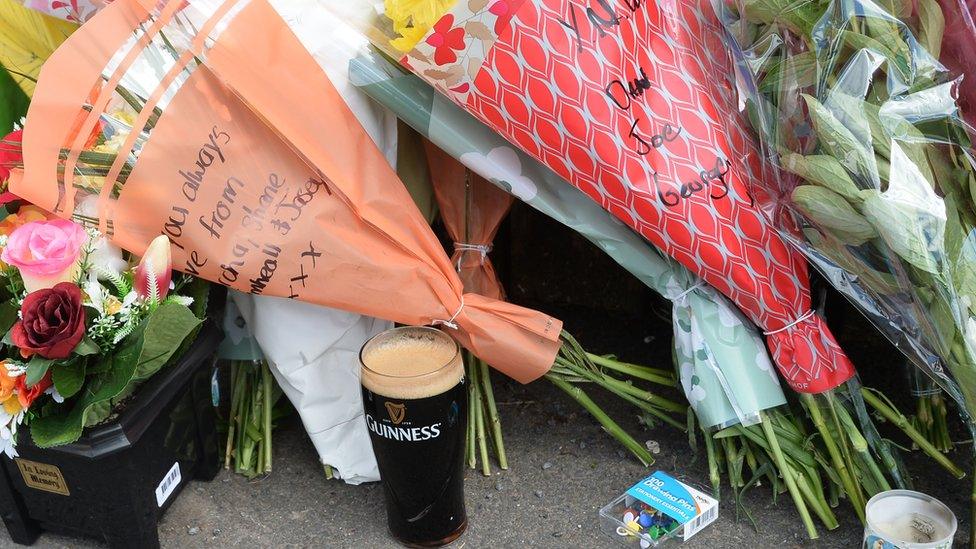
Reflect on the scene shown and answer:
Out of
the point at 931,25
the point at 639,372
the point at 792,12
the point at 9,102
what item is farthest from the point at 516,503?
the point at 9,102

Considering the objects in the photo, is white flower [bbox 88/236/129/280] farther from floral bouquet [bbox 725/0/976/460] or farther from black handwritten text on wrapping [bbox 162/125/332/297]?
floral bouquet [bbox 725/0/976/460]

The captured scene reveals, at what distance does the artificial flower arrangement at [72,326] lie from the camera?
5.87 ft

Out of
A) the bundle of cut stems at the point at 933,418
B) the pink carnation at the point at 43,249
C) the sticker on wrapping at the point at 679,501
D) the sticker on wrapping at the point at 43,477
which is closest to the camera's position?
the pink carnation at the point at 43,249

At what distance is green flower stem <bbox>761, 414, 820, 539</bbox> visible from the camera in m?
2.12

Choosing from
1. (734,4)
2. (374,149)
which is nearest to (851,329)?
(734,4)

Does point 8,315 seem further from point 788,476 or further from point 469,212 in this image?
point 788,476

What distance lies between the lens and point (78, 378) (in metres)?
1.86

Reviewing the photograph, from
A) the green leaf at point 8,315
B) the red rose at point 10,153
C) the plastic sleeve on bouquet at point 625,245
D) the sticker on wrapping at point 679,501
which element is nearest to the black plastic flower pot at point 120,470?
the green leaf at point 8,315

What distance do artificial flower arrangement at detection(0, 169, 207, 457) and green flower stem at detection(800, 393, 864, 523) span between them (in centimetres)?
139

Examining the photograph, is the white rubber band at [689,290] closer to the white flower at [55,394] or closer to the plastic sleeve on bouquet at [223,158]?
the plastic sleeve on bouquet at [223,158]

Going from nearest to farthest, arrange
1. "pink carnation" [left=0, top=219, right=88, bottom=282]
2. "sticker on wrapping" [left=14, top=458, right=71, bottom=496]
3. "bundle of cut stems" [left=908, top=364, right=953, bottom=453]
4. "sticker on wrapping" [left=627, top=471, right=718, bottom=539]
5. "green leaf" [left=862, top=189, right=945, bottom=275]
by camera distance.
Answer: "green leaf" [left=862, top=189, right=945, bottom=275], "pink carnation" [left=0, top=219, right=88, bottom=282], "sticker on wrapping" [left=14, top=458, right=71, bottom=496], "sticker on wrapping" [left=627, top=471, right=718, bottom=539], "bundle of cut stems" [left=908, top=364, right=953, bottom=453]

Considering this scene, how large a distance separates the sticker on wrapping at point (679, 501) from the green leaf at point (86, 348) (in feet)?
4.17

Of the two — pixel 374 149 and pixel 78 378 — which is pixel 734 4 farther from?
pixel 78 378

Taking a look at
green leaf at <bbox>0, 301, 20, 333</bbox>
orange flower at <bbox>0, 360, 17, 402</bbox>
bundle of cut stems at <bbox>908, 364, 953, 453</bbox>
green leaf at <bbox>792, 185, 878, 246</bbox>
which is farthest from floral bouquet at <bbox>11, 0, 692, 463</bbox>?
bundle of cut stems at <bbox>908, 364, 953, 453</bbox>
